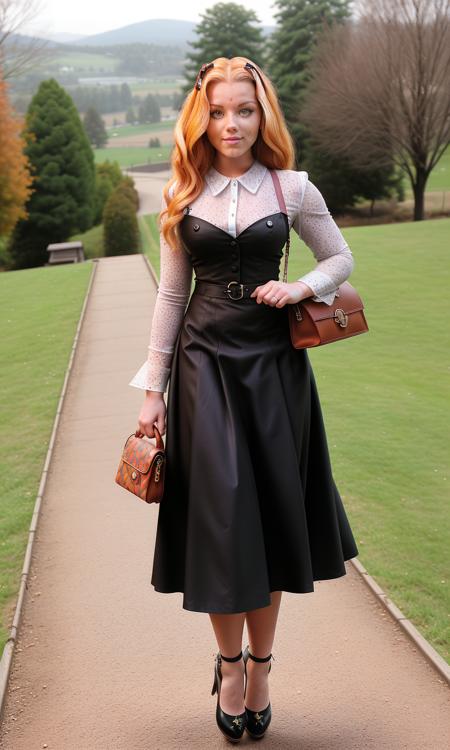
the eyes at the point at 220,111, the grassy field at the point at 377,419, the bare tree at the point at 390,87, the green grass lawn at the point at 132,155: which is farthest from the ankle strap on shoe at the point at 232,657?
Answer: the green grass lawn at the point at 132,155

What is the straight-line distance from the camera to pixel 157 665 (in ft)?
12.1

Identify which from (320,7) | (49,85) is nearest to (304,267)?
(49,85)

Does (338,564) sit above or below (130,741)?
above

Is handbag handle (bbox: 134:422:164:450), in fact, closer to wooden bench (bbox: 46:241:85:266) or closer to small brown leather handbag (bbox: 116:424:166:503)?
small brown leather handbag (bbox: 116:424:166:503)

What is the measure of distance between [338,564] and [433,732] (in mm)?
719

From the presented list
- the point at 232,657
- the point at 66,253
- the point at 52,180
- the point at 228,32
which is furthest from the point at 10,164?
the point at 232,657

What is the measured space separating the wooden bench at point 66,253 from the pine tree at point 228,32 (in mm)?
21674

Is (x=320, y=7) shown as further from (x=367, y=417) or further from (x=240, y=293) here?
(x=240, y=293)

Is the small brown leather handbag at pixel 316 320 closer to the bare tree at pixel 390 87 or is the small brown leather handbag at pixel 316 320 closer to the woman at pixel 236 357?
the woman at pixel 236 357

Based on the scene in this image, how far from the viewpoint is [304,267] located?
1833 centimetres

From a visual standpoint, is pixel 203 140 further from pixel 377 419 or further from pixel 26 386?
pixel 26 386

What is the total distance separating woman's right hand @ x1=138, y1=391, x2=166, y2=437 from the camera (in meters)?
2.97

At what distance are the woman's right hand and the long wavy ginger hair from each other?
510mm

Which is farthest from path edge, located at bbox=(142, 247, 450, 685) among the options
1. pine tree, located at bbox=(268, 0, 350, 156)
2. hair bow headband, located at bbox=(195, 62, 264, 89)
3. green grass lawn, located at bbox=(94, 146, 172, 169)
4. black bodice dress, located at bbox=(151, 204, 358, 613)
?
green grass lawn, located at bbox=(94, 146, 172, 169)
